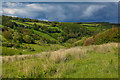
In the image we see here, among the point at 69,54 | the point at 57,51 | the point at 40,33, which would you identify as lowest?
the point at 57,51

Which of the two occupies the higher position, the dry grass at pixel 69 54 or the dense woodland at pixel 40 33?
the dense woodland at pixel 40 33

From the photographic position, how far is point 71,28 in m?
168

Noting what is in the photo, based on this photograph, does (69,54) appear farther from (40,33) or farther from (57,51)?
(40,33)

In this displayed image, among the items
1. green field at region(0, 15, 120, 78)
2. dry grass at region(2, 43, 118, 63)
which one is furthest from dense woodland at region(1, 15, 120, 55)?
dry grass at region(2, 43, 118, 63)

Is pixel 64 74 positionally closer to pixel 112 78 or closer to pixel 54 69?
pixel 54 69

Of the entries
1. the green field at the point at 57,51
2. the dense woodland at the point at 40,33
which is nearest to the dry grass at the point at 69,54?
the green field at the point at 57,51

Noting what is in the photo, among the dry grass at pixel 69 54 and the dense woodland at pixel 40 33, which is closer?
the dry grass at pixel 69 54

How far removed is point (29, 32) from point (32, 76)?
128m

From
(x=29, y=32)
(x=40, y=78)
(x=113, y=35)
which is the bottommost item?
(x=40, y=78)

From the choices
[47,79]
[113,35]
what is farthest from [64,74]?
[113,35]

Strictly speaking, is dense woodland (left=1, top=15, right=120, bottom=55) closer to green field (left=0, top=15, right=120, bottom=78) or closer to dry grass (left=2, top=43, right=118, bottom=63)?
green field (left=0, top=15, right=120, bottom=78)

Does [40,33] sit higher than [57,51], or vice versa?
[40,33]

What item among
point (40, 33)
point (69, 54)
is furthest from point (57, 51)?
point (40, 33)

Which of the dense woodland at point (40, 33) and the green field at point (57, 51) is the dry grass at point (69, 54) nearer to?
the green field at point (57, 51)
